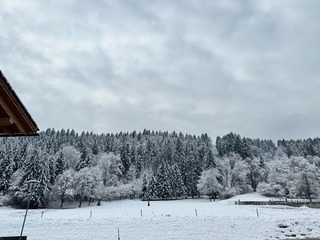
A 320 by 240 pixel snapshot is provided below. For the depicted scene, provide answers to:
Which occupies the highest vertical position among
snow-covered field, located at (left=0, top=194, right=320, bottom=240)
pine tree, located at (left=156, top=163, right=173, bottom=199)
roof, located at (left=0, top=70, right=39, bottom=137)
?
pine tree, located at (left=156, top=163, right=173, bottom=199)

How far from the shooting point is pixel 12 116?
178 inches

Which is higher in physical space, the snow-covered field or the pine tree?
the pine tree

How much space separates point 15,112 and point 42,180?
197 feet

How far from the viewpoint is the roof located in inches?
160

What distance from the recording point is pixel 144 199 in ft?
237

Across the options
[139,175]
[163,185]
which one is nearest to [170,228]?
[163,185]

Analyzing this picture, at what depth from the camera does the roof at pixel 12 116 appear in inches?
160

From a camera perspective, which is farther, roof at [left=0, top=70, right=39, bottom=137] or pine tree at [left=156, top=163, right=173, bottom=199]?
pine tree at [left=156, top=163, right=173, bottom=199]

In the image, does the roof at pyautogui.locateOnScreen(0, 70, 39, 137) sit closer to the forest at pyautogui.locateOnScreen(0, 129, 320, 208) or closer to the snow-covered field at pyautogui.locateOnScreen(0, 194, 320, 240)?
the snow-covered field at pyautogui.locateOnScreen(0, 194, 320, 240)

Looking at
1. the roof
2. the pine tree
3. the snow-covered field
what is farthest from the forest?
the roof

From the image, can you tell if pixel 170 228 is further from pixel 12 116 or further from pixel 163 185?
pixel 163 185

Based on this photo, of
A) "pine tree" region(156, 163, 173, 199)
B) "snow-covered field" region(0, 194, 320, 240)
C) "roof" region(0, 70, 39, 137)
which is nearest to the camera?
"roof" region(0, 70, 39, 137)

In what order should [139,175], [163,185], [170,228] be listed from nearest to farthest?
[170,228] < [163,185] < [139,175]

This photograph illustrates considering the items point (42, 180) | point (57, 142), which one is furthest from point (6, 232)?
point (57, 142)
